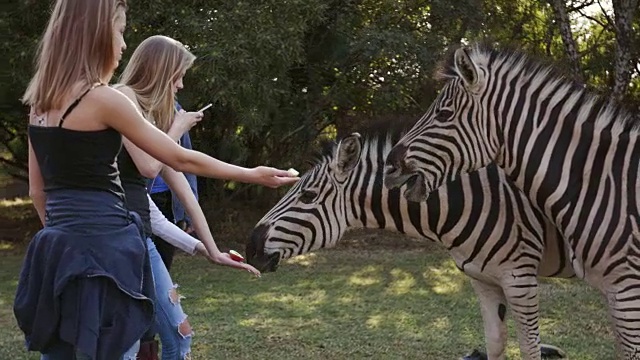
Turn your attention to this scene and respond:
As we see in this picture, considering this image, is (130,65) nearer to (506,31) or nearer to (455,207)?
(455,207)

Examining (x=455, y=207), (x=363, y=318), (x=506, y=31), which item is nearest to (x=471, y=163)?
(x=455, y=207)

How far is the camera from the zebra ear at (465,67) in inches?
145

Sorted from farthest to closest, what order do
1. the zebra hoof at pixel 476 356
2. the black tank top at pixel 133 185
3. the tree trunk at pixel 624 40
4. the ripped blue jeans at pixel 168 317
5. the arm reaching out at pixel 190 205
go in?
the tree trunk at pixel 624 40
the zebra hoof at pixel 476 356
the arm reaching out at pixel 190 205
the ripped blue jeans at pixel 168 317
the black tank top at pixel 133 185

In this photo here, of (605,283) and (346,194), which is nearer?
(605,283)

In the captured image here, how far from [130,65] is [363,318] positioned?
3979mm

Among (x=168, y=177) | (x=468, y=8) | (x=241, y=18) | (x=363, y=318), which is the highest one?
(x=468, y=8)

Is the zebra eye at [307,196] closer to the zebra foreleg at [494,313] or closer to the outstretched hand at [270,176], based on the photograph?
the zebra foreleg at [494,313]

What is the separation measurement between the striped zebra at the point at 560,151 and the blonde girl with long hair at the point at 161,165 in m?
1.13

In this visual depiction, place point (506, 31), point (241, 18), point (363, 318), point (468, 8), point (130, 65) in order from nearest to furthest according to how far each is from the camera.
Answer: point (130, 65)
point (363, 318)
point (241, 18)
point (468, 8)
point (506, 31)

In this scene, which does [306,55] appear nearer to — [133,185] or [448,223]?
[448,223]

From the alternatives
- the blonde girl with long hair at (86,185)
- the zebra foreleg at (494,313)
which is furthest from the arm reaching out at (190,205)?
the zebra foreleg at (494,313)

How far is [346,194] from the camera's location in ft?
15.0

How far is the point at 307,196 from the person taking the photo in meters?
4.56

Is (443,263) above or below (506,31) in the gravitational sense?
below
